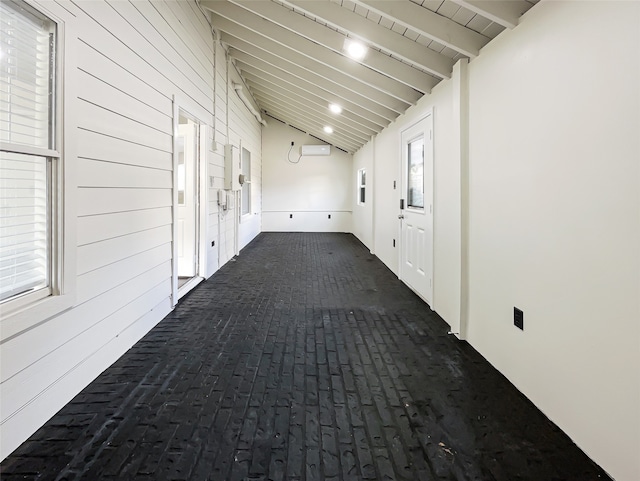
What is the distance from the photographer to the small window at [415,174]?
386 cm

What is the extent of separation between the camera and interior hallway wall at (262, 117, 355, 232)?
32.6ft

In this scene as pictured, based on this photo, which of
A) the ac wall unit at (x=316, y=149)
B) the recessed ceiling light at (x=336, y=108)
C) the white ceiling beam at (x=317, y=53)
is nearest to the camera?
the white ceiling beam at (x=317, y=53)

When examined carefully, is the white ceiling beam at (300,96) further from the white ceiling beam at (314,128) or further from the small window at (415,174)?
the small window at (415,174)

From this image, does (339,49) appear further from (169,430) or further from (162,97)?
(169,430)

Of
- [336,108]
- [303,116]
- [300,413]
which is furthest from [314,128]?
[300,413]

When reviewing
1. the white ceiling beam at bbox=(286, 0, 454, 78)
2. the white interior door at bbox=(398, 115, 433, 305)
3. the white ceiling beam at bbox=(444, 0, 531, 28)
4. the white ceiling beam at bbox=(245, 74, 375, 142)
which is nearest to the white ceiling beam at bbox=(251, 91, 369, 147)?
the white ceiling beam at bbox=(245, 74, 375, 142)

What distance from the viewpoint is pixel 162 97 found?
3002 millimetres

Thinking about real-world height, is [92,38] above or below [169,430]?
above

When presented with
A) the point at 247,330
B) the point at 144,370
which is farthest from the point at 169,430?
the point at 247,330

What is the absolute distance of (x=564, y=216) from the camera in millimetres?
1596

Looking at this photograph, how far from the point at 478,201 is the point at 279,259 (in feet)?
13.6

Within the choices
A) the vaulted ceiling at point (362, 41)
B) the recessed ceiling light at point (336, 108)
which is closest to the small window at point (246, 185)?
the vaulted ceiling at point (362, 41)

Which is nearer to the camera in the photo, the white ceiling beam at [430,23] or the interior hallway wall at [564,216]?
the interior hallway wall at [564,216]

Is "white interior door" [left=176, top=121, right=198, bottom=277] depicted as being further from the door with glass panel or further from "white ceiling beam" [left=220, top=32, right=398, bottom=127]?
"white ceiling beam" [left=220, top=32, right=398, bottom=127]
